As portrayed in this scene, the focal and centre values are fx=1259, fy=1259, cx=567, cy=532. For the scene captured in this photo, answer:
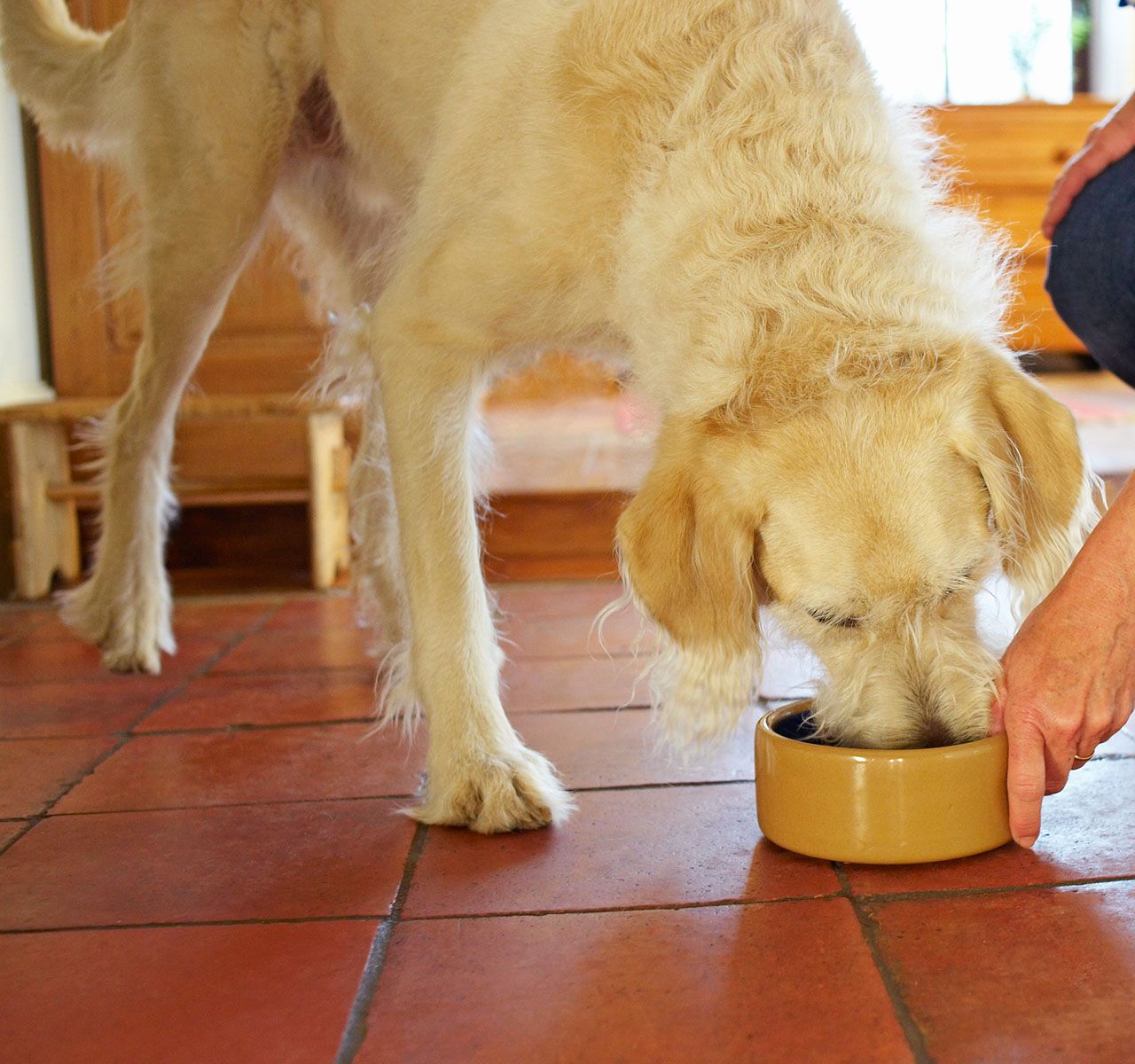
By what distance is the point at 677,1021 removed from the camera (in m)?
1.24

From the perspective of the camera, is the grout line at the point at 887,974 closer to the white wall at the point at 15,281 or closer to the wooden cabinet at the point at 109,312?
the wooden cabinet at the point at 109,312

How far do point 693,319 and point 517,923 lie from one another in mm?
784

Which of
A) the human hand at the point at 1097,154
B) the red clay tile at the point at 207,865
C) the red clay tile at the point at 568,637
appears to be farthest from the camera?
the red clay tile at the point at 568,637

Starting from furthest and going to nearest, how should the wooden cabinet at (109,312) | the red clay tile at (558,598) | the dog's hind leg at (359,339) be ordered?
the wooden cabinet at (109,312)
the red clay tile at (558,598)
the dog's hind leg at (359,339)

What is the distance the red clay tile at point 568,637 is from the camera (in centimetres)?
300

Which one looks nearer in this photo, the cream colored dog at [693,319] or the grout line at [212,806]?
the cream colored dog at [693,319]

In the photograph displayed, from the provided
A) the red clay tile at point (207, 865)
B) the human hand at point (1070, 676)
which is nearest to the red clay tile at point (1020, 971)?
the human hand at point (1070, 676)

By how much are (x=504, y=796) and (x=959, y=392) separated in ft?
2.73

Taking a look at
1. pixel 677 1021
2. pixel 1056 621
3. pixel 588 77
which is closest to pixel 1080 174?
pixel 588 77

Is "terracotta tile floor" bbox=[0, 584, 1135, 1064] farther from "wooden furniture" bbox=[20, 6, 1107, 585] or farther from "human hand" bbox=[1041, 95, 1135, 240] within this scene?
"wooden furniture" bbox=[20, 6, 1107, 585]

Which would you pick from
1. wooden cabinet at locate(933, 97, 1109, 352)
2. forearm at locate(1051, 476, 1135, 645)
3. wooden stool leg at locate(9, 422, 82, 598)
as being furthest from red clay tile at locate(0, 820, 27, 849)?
wooden cabinet at locate(933, 97, 1109, 352)

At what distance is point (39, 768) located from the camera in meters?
2.21

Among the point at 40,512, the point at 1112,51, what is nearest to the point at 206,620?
the point at 40,512

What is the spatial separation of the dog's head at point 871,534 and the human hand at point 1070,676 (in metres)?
0.04
